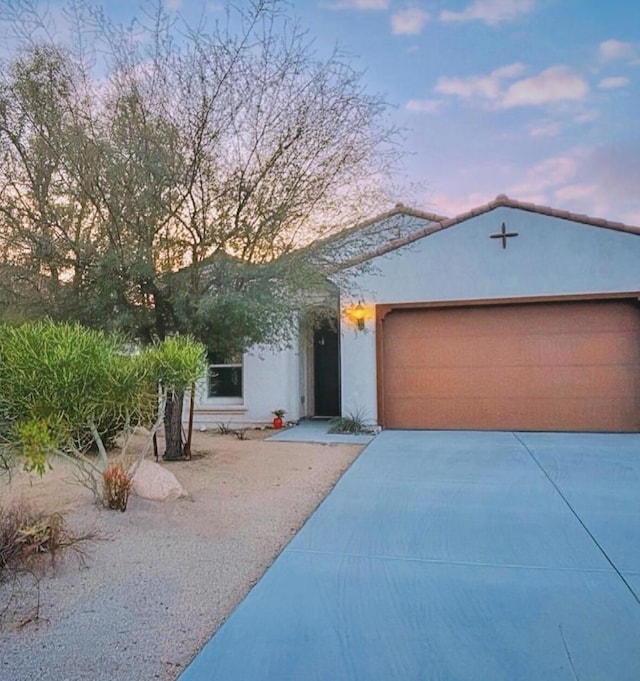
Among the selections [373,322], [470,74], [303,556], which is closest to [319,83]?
[470,74]

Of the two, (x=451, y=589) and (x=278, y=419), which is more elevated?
(x=278, y=419)

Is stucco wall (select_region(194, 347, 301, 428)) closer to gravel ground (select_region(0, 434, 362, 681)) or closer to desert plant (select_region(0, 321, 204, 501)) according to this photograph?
gravel ground (select_region(0, 434, 362, 681))

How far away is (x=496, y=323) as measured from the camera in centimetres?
1066

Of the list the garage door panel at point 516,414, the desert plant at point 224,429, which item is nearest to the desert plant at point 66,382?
the desert plant at point 224,429

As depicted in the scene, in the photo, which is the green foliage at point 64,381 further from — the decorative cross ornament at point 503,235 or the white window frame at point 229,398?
the decorative cross ornament at point 503,235

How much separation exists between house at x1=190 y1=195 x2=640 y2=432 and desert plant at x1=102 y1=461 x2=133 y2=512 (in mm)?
4896

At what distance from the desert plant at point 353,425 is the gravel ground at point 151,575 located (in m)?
3.42

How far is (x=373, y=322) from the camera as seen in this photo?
11.1 m

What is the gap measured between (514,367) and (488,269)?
2065 mm

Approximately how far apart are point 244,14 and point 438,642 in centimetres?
714

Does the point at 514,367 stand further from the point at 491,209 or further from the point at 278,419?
the point at 278,419

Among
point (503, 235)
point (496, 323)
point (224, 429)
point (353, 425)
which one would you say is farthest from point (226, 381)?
point (503, 235)

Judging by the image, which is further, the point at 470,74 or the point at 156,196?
the point at 470,74

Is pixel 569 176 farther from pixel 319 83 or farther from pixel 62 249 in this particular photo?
pixel 62 249
